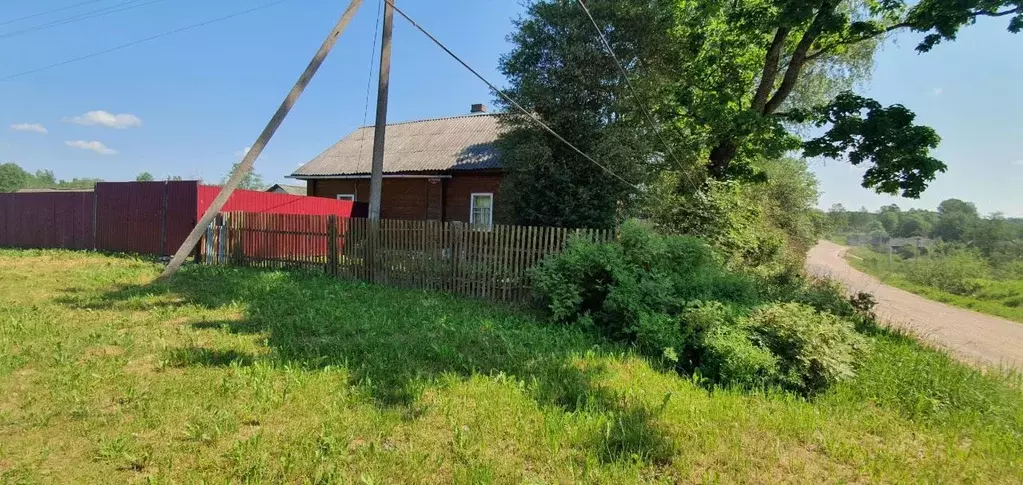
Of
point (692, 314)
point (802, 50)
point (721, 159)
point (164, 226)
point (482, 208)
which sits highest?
point (802, 50)

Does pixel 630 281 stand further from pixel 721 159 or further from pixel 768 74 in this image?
pixel 768 74

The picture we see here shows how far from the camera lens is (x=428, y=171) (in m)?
17.7

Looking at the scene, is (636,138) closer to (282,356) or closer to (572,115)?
(572,115)

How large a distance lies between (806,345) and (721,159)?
9756mm

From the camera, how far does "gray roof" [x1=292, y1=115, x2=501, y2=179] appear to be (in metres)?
17.6

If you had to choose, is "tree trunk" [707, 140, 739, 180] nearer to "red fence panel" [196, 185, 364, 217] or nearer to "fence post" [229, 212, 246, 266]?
"red fence panel" [196, 185, 364, 217]

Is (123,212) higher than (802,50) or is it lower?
lower

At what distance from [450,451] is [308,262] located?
8.59 metres

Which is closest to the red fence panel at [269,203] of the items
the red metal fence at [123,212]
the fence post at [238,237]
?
the red metal fence at [123,212]

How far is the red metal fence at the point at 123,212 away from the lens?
12.2m

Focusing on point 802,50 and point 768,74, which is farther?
point 768,74

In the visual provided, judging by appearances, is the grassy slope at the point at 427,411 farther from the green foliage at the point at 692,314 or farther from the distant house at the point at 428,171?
the distant house at the point at 428,171

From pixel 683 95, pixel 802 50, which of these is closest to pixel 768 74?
pixel 802 50

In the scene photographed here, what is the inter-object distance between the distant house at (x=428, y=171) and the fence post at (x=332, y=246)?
5.88 metres
